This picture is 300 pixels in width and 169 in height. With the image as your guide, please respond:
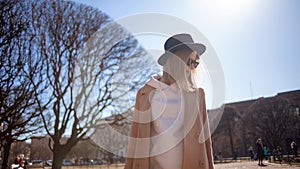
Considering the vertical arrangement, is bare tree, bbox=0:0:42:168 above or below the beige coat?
above

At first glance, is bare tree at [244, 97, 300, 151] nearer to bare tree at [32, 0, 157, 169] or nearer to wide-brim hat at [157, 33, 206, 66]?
bare tree at [32, 0, 157, 169]

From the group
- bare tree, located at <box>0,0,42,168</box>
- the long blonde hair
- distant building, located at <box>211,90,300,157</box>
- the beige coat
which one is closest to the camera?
the beige coat

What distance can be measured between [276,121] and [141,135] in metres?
35.5

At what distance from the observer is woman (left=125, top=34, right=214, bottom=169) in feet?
5.98

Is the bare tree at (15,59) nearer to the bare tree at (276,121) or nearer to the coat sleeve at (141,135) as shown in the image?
the coat sleeve at (141,135)

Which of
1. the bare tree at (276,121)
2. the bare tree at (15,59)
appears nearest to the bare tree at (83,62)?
the bare tree at (15,59)

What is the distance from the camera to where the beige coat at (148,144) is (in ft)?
5.83

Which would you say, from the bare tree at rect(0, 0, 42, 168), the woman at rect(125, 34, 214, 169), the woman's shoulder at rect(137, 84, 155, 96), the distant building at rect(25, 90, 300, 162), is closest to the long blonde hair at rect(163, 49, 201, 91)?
the woman at rect(125, 34, 214, 169)

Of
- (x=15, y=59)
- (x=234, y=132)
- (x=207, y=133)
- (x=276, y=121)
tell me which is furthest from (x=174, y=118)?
(x=234, y=132)

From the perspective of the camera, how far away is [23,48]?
13.3 metres

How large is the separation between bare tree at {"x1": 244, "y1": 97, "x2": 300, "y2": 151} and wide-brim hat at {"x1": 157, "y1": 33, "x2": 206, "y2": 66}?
3447 cm

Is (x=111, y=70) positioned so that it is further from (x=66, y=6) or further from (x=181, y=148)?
(x=181, y=148)

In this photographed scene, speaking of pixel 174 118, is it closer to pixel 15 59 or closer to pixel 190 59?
pixel 190 59

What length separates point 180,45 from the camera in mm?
2041
